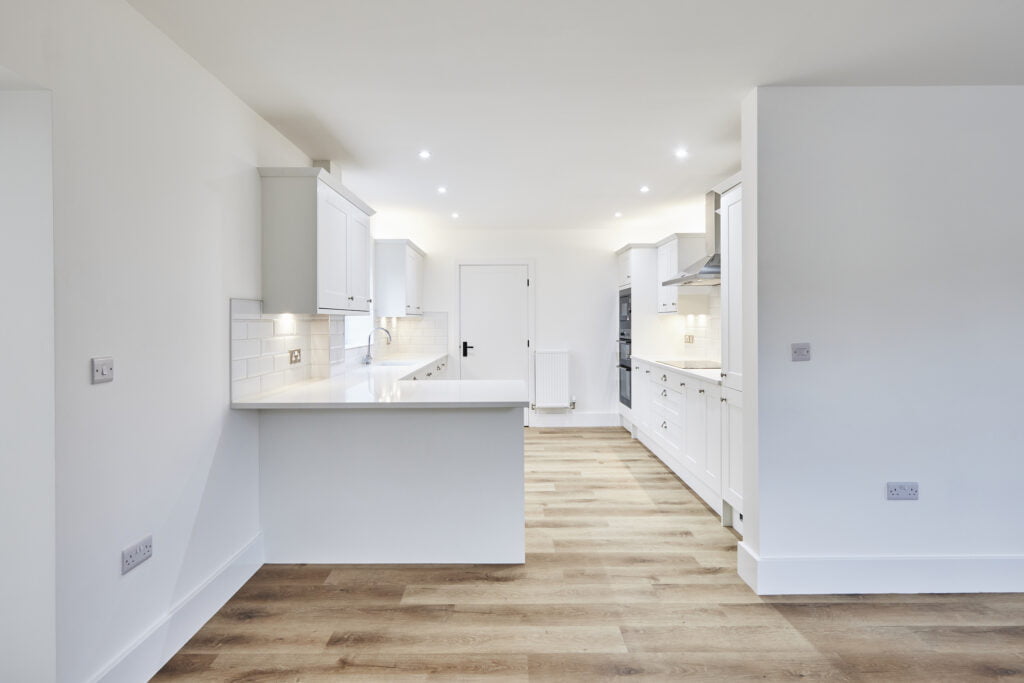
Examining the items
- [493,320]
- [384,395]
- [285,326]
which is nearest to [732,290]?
[384,395]

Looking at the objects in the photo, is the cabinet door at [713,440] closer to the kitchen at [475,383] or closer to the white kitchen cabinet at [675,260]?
the kitchen at [475,383]

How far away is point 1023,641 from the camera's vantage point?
219 centimetres

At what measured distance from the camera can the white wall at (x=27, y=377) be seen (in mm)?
1555

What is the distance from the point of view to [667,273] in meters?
5.32

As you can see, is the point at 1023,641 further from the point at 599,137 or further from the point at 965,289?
the point at 599,137

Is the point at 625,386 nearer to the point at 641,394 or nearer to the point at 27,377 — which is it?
the point at 641,394

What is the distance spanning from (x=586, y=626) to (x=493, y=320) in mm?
4458

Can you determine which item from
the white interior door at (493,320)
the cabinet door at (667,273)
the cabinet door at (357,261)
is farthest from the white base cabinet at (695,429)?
the cabinet door at (357,261)

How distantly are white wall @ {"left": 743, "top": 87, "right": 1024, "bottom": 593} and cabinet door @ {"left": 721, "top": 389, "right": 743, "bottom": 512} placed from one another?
0.47m

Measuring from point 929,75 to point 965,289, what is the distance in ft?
3.38

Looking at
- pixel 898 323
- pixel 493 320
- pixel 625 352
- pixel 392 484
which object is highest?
pixel 493 320

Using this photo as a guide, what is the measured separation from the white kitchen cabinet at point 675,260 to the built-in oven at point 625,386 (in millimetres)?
821

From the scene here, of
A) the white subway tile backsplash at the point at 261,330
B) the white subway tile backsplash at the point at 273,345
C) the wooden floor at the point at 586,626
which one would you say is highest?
the white subway tile backsplash at the point at 261,330

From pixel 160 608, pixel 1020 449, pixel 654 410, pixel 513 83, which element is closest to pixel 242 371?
pixel 160 608
